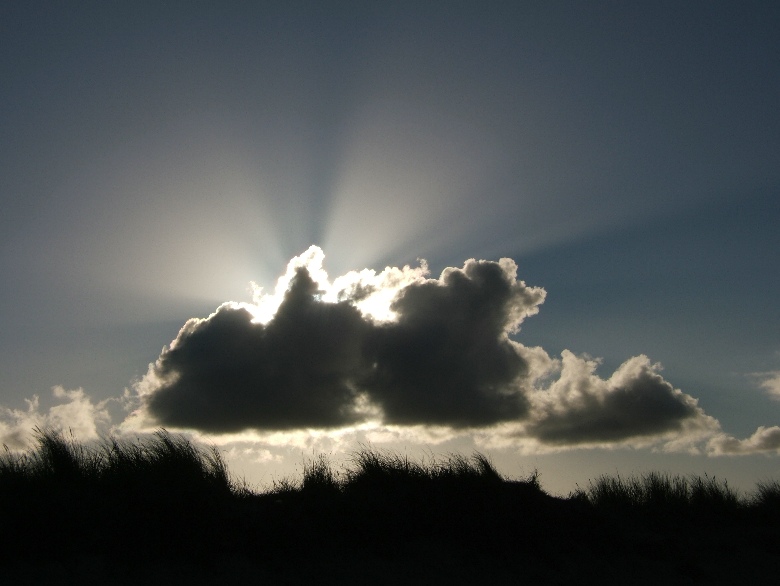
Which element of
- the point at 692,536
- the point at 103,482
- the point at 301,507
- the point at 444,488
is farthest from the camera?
the point at 692,536

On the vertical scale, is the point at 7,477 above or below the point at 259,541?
above

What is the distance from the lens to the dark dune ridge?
9656mm

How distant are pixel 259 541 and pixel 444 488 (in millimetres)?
4518

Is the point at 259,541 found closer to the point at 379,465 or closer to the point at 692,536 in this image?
the point at 379,465

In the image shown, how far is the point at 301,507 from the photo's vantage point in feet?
40.1

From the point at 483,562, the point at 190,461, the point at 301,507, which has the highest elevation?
the point at 190,461

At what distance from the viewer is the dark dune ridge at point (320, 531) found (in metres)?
9.66

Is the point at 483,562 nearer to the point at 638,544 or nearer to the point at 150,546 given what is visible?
the point at 638,544

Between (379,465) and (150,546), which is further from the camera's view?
(379,465)

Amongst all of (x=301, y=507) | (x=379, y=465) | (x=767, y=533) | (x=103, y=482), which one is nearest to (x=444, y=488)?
(x=379, y=465)

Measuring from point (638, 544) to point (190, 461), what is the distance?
10128 millimetres

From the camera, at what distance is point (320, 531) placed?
37.4 ft

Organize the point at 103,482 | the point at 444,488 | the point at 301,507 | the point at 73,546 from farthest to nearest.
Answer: the point at 444,488
the point at 301,507
the point at 103,482
the point at 73,546

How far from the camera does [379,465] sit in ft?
48.1
